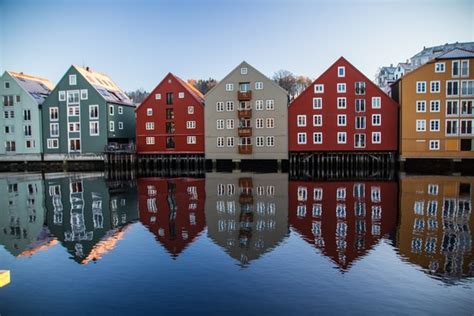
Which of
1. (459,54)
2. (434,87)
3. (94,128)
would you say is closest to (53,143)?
(94,128)

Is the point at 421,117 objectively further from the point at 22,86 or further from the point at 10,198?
the point at 22,86

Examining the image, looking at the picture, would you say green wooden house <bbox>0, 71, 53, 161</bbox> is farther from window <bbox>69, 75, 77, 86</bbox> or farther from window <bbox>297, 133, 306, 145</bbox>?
window <bbox>297, 133, 306, 145</bbox>

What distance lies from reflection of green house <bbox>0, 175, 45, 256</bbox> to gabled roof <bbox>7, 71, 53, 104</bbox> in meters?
34.1

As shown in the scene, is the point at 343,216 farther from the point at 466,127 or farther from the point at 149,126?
the point at 149,126

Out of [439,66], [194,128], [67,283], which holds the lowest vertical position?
[67,283]

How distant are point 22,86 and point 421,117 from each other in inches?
2515

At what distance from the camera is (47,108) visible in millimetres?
63594

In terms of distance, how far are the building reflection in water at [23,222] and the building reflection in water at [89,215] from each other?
57 centimetres

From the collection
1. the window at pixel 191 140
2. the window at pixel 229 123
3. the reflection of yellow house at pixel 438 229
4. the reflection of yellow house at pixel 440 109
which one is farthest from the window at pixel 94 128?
the reflection of yellow house at pixel 438 229

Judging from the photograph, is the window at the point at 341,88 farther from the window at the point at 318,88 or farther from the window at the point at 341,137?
the window at the point at 341,137

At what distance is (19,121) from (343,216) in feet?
203

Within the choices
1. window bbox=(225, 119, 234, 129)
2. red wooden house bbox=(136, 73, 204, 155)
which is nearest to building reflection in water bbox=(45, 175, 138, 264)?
red wooden house bbox=(136, 73, 204, 155)

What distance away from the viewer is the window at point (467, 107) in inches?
1996

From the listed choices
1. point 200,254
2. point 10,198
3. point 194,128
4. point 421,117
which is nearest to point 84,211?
point 10,198
